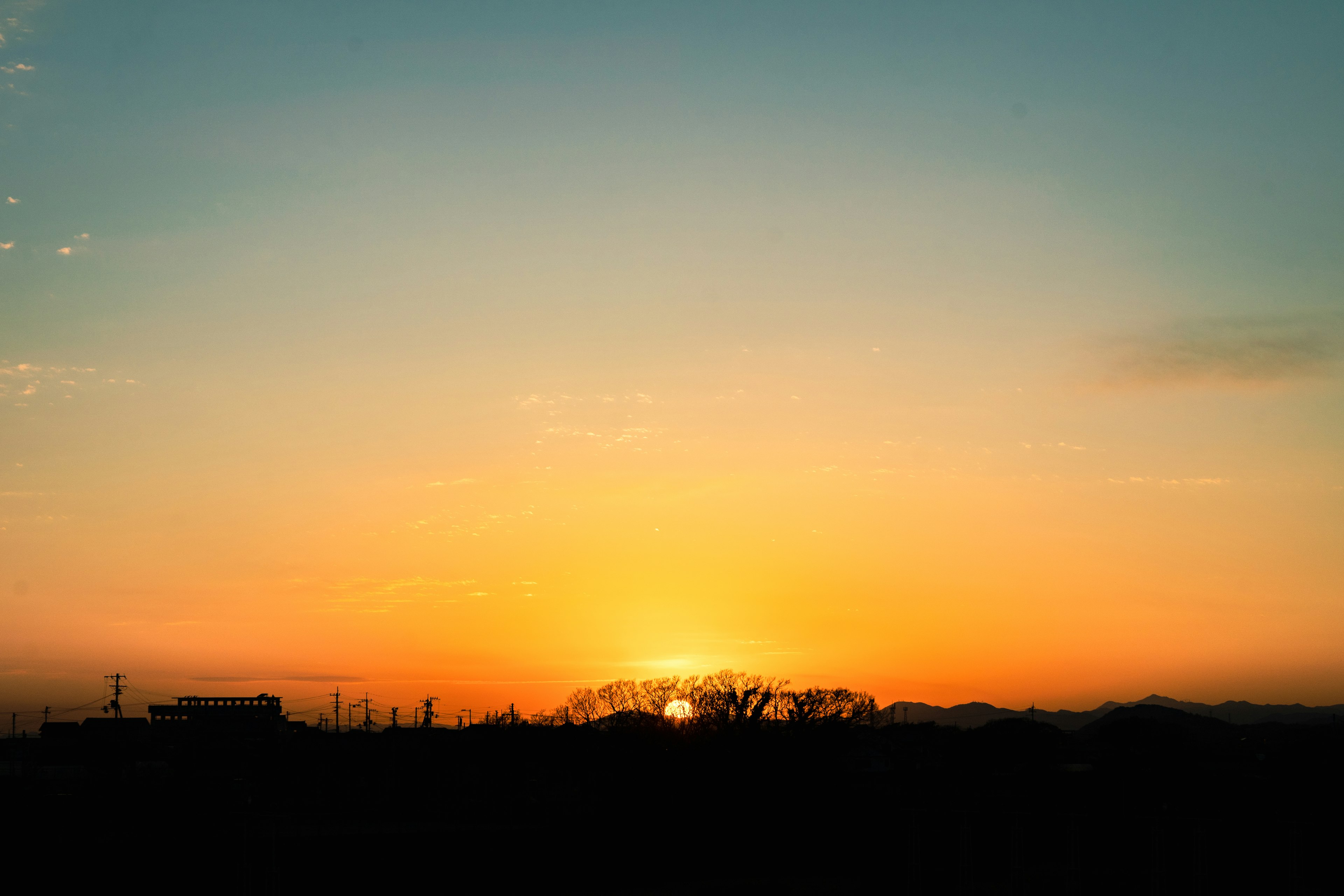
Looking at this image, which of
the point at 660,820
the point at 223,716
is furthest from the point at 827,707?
the point at 223,716

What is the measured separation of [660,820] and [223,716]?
9795 centimetres

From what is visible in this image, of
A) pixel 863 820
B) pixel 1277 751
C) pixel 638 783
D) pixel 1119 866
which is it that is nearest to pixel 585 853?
pixel 638 783

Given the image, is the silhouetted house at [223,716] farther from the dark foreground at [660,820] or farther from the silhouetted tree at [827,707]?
the silhouetted tree at [827,707]

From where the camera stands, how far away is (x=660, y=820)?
202 feet

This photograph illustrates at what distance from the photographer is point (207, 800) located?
246 feet

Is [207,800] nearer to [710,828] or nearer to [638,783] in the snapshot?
[638,783]

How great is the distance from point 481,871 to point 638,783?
16286 millimetres

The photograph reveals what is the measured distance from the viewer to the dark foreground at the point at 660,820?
157ft

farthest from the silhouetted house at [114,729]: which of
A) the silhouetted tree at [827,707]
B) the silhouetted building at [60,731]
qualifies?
the silhouetted tree at [827,707]

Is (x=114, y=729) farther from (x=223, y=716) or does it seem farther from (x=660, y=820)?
(x=660, y=820)

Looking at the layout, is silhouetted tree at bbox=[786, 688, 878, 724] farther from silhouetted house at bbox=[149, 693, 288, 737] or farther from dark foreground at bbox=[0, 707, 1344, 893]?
silhouetted house at bbox=[149, 693, 288, 737]

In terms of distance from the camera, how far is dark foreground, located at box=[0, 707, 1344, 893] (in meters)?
47.8

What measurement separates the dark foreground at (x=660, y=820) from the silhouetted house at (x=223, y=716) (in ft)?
95.9

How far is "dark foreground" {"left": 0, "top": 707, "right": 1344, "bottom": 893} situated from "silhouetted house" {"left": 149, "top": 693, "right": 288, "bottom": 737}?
2922cm
